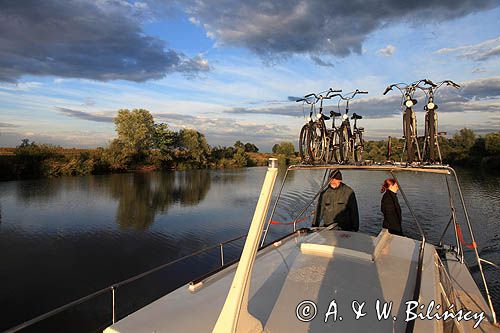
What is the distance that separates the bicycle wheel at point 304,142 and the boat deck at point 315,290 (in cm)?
266

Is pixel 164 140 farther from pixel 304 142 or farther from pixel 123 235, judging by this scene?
pixel 304 142

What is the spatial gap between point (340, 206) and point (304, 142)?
1.56 meters

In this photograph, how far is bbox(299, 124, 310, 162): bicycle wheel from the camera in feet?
20.7

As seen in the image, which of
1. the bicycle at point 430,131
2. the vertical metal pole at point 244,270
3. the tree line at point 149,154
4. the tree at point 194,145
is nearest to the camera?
the vertical metal pole at point 244,270

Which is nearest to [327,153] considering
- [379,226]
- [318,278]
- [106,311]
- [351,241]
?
[351,241]

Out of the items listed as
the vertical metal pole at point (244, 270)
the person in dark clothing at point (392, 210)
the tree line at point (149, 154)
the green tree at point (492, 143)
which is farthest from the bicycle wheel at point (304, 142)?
the green tree at point (492, 143)

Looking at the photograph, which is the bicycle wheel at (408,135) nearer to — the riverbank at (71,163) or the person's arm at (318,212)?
the person's arm at (318,212)

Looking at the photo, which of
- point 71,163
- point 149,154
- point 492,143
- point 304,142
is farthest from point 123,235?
point 492,143

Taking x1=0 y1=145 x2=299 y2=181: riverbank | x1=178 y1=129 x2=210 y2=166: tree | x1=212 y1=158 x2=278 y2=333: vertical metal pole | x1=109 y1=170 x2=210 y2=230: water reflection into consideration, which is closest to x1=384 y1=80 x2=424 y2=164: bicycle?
x1=212 y1=158 x2=278 y2=333: vertical metal pole

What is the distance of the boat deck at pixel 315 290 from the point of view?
231 cm

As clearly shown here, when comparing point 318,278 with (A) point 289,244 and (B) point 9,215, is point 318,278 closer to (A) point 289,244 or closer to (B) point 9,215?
(A) point 289,244

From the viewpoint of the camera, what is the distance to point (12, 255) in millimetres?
10180

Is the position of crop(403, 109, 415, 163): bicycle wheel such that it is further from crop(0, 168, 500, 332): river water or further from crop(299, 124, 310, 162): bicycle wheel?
crop(0, 168, 500, 332): river water

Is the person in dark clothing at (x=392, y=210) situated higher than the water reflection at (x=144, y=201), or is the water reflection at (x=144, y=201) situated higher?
the person in dark clothing at (x=392, y=210)
